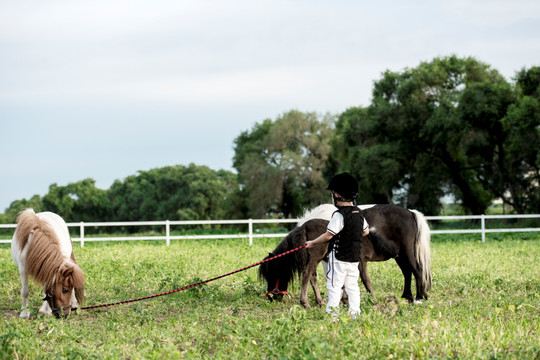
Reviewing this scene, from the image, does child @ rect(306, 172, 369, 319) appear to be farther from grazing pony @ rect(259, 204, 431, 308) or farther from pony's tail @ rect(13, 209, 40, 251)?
pony's tail @ rect(13, 209, 40, 251)

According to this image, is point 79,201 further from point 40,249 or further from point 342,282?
point 342,282

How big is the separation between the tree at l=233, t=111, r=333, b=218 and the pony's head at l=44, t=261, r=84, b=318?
3092 centimetres

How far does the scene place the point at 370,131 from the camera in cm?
3030

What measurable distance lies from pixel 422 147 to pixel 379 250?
72.7 feet

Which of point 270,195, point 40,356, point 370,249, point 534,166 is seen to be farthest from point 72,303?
point 270,195

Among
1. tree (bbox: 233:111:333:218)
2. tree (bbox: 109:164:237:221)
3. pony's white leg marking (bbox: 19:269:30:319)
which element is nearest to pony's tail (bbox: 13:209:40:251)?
pony's white leg marking (bbox: 19:269:30:319)

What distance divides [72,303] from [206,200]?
140ft

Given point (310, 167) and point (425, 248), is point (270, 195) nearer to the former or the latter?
point (310, 167)

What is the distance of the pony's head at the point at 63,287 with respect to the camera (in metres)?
6.48

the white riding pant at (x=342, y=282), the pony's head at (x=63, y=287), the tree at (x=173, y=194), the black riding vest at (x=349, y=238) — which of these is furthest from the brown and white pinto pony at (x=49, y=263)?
the tree at (x=173, y=194)

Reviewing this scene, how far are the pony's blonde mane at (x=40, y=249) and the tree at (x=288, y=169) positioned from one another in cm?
3040

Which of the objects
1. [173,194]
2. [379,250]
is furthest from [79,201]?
[379,250]

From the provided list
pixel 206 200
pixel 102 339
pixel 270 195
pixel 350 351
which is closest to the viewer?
Result: pixel 350 351

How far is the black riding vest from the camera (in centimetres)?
566
